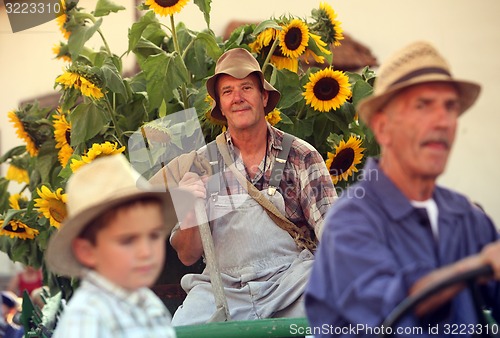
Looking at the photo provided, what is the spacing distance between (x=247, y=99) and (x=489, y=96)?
10.5ft

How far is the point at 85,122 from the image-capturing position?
15.6 feet

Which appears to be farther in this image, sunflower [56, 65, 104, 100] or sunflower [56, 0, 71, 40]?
sunflower [56, 0, 71, 40]

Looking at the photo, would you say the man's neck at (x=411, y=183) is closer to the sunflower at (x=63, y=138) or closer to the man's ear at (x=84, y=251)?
the man's ear at (x=84, y=251)

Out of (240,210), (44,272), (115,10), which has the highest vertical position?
(115,10)

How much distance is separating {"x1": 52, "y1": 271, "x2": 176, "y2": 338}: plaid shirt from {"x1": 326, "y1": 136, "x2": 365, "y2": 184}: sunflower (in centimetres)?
249

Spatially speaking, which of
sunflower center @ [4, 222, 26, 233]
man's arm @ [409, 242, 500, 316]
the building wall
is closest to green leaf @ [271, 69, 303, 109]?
sunflower center @ [4, 222, 26, 233]

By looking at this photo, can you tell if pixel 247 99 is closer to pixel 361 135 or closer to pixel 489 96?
pixel 361 135

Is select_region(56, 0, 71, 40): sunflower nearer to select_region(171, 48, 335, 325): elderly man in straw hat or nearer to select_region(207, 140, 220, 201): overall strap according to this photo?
select_region(171, 48, 335, 325): elderly man in straw hat

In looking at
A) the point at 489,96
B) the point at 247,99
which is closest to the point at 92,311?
the point at 247,99

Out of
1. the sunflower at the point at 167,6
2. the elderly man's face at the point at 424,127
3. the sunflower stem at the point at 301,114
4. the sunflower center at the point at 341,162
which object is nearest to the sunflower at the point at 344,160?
the sunflower center at the point at 341,162

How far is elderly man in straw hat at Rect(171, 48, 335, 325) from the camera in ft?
13.0

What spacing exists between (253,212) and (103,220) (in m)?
1.87

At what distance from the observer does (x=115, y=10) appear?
5129 mm

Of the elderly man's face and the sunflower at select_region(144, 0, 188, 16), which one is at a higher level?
the sunflower at select_region(144, 0, 188, 16)
